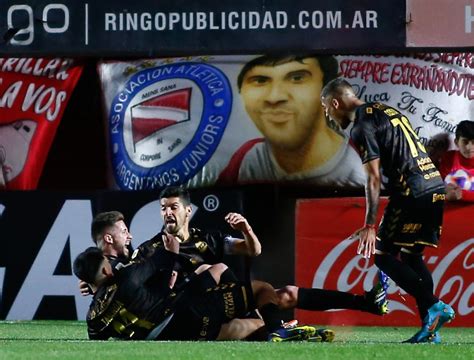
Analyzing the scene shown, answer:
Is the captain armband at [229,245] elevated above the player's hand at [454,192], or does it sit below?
below

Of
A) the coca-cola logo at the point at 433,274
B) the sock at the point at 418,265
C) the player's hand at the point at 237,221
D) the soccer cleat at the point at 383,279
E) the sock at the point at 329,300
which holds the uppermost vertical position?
the player's hand at the point at 237,221

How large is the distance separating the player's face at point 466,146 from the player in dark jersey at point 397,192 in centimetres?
238

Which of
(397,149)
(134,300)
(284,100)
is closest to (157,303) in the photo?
(134,300)

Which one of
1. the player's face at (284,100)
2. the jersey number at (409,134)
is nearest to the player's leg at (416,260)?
the jersey number at (409,134)

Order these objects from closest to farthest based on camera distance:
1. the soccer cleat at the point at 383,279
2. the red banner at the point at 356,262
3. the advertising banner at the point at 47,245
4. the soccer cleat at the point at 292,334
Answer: the soccer cleat at the point at 292,334
the soccer cleat at the point at 383,279
the red banner at the point at 356,262
the advertising banner at the point at 47,245

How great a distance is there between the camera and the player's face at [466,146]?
524 inches

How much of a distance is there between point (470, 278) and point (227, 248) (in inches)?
114

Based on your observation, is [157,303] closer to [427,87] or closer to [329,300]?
[329,300]

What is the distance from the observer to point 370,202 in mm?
10617

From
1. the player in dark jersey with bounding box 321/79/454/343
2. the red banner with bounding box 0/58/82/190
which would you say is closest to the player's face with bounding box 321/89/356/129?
the player in dark jersey with bounding box 321/79/454/343

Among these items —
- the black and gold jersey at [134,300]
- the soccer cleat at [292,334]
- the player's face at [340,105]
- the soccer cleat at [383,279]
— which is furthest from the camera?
the soccer cleat at [383,279]

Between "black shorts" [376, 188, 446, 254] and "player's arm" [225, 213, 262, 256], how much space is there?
0.82m

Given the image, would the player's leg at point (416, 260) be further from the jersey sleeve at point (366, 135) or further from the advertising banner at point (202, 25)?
the advertising banner at point (202, 25)

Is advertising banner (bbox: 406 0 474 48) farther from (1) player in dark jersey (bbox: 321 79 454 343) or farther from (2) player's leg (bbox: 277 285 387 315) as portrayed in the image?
(2) player's leg (bbox: 277 285 387 315)
